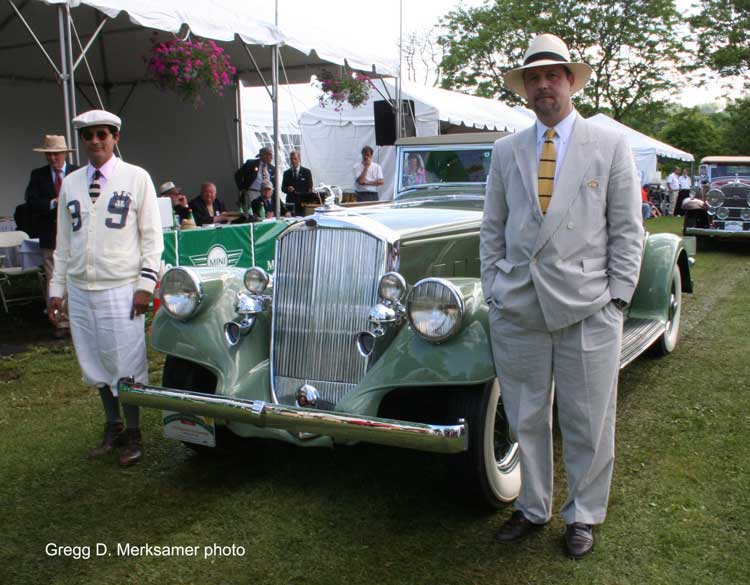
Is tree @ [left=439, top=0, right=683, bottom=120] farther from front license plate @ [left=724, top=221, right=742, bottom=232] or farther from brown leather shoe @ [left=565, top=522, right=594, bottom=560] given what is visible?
brown leather shoe @ [left=565, top=522, right=594, bottom=560]

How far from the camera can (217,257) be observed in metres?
7.38

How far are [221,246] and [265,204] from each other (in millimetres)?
3001

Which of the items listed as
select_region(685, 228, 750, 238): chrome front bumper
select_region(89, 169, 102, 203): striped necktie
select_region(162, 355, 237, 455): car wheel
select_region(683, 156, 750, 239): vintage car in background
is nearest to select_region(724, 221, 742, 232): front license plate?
select_region(683, 156, 750, 239): vintage car in background

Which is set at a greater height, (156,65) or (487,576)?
(156,65)

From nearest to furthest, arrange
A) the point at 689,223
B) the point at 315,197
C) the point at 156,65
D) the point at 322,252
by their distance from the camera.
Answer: the point at 322,252 → the point at 156,65 → the point at 315,197 → the point at 689,223

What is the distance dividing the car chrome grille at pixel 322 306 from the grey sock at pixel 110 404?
3.20 ft

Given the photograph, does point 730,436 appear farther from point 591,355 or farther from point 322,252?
point 322,252

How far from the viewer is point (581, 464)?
271cm

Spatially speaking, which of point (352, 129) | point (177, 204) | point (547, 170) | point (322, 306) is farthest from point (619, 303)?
point (352, 129)

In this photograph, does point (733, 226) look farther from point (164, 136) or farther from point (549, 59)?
point (549, 59)

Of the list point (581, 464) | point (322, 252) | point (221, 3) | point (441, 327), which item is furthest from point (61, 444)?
point (221, 3)

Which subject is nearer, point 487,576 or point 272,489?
point 487,576

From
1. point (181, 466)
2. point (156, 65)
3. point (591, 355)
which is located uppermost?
point (156, 65)

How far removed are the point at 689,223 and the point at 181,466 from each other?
11.5 meters
